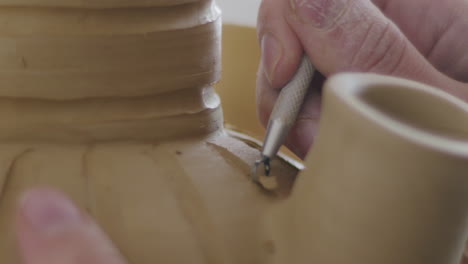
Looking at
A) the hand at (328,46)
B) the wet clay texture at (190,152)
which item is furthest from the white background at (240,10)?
the wet clay texture at (190,152)

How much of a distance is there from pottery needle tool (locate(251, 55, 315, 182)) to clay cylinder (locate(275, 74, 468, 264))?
0.29ft

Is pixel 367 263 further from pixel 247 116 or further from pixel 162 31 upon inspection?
pixel 247 116

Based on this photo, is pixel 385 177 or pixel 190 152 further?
pixel 190 152

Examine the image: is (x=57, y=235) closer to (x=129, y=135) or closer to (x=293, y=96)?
(x=129, y=135)

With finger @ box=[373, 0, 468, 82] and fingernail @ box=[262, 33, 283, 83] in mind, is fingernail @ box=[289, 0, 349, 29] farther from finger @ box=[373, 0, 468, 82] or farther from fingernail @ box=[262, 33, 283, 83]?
finger @ box=[373, 0, 468, 82]

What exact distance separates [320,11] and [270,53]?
80 mm

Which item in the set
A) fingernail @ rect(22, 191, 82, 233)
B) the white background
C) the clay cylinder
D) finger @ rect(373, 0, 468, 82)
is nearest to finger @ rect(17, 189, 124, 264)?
fingernail @ rect(22, 191, 82, 233)

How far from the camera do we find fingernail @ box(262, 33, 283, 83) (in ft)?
1.77

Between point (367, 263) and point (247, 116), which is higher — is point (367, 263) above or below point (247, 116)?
above

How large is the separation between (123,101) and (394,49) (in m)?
0.28

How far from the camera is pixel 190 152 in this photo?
17.6 inches

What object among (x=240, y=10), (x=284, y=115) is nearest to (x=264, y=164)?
(x=284, y=115)

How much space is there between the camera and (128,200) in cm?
39

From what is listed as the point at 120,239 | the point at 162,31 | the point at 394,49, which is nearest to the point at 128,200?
the point at 120,239
